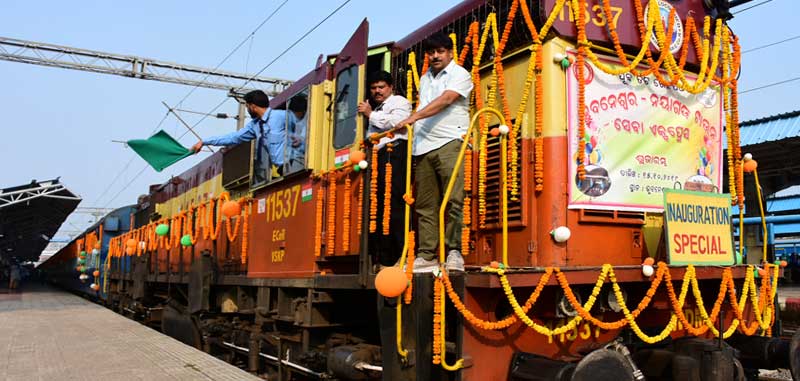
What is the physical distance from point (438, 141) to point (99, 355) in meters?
4.66

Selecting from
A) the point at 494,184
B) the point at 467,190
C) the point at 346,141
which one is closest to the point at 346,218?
the point at 346,141

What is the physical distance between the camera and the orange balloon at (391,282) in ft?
11.9

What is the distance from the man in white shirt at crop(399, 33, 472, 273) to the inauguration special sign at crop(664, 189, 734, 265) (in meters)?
1.35

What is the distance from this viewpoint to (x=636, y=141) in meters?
4.27

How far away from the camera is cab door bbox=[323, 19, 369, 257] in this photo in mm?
4891

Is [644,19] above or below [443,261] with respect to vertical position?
above

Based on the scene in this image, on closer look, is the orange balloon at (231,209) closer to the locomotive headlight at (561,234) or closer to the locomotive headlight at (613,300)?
the locomotive headlight at (561,234)

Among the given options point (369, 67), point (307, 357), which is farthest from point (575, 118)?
point (307, 357)

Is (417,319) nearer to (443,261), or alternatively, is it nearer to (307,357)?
(443,261)

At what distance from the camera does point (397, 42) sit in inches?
219

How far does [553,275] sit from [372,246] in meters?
1.42

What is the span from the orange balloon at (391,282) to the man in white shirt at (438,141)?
0.33 m

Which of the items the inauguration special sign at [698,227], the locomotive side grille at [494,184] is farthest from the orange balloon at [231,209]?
the inauguration special sign at [698,227]

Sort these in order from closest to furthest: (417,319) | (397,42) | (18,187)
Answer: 1. (417,319)
2. (397,42)
3. (18,187)
